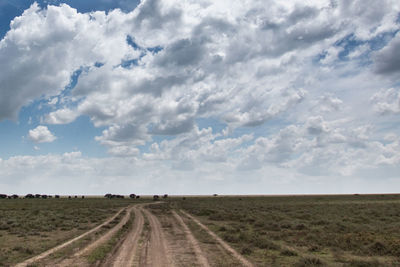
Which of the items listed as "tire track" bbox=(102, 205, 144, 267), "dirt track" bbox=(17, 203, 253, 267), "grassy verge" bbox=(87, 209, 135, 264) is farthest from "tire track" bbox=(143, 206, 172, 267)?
"grassy verge" bbox=(87, 209, 135, 264)

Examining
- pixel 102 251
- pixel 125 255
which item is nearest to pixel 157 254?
pixel 125 255

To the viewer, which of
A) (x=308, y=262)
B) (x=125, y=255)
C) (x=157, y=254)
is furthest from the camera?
(x=157, y=254)

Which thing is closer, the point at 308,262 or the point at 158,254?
the point at 308,262

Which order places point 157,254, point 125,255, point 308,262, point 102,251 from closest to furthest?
point 308,262, point 125,255, point 157,254, point 102,251

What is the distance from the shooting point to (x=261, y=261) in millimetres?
14797

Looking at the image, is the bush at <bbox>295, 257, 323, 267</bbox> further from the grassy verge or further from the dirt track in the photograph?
the grassy verge

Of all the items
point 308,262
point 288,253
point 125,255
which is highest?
point 125,255

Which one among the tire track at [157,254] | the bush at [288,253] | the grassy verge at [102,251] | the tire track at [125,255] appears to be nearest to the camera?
the tire track at [125,255]

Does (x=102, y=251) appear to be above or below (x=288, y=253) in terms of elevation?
above

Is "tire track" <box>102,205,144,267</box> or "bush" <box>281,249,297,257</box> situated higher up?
"tire track" <box>102,205,144,267</box>

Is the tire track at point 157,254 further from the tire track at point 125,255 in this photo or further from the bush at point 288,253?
the bush at point 288,253

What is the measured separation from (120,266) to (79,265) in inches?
76.2

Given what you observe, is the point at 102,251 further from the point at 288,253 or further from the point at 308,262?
the point at 308,262

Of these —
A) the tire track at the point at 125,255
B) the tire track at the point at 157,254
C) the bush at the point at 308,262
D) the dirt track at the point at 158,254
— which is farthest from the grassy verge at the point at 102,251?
the bush at the point at 308,262
